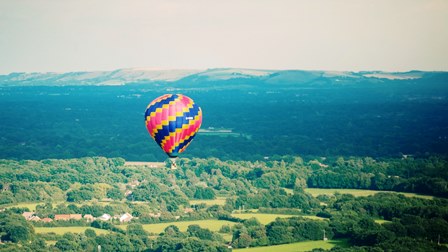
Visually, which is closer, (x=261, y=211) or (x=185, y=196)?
(x=261, y=211)

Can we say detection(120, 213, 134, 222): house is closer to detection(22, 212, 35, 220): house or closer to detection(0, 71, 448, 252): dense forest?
detection(0, 71, 448, 252): dense forest

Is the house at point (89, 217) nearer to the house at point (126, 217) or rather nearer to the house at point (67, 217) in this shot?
the house at point (67, 217)

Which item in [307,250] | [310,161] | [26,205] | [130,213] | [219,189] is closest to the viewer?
[307,250]

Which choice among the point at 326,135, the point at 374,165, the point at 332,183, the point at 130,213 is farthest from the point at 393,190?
the point at 326,135

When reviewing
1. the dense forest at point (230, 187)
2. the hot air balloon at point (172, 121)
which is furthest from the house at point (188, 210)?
the hot air balloon at point (172, 121)

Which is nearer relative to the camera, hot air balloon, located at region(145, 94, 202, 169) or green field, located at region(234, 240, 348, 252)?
hot air balloon, located at region(145, 94, 202, 169)

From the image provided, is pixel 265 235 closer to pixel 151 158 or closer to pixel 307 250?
pixel 307 250

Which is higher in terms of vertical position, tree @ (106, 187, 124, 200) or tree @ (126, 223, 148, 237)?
tree @ (126, 223, 148, 237)

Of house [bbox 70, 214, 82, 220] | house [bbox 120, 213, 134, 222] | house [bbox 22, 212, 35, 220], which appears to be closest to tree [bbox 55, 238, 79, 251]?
house [bbox 70, 214, 82, 220]
